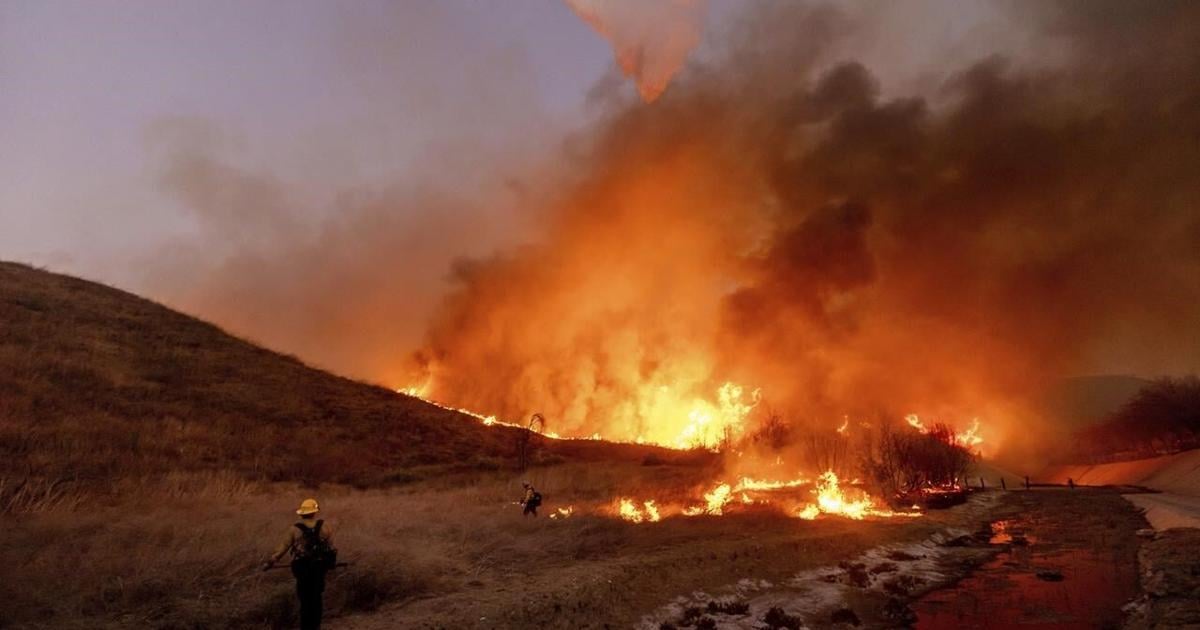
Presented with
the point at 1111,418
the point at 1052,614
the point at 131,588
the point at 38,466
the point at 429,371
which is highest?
the point at 429,371

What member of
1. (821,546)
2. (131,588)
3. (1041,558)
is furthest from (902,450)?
(131,588)

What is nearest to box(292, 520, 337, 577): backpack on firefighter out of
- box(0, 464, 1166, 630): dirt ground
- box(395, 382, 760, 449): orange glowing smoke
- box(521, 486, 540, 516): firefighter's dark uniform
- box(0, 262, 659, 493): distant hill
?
box(0, 464, 1166, 630): dirt ground

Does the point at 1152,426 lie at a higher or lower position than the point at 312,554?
higher

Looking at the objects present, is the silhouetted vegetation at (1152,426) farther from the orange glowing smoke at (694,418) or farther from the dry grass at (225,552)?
the dry grass at (225,552)

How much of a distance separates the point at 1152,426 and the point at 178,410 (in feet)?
312

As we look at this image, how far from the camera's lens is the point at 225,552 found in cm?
1482

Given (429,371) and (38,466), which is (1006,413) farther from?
(38,466)

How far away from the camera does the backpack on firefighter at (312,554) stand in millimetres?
11172

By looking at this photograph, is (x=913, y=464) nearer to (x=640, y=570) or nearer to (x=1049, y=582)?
(x=1049, y=582)

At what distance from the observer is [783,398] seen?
66.4 m

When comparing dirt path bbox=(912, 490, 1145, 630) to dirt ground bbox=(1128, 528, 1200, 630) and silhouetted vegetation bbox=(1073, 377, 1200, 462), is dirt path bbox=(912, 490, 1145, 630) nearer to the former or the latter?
dirt ground bbox=(1128, 528, 1200, 630)

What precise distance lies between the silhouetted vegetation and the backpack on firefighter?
264ft

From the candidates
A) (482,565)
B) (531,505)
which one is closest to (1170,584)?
(482,565)

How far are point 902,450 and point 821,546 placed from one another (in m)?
30.0
